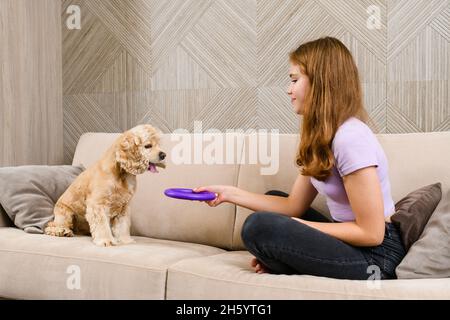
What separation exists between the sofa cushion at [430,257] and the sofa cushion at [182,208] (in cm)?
87

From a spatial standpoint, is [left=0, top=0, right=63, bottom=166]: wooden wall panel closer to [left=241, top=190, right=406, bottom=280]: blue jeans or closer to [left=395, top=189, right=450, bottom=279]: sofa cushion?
[left=241, top=190, right=406, bottom=280]: blue jeans

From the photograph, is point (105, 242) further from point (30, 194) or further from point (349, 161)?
point (349, 161)

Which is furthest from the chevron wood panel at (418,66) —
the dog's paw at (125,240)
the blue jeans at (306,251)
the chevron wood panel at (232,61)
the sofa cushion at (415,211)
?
the dog's paw at (125,240)

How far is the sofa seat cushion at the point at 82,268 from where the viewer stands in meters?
1.93

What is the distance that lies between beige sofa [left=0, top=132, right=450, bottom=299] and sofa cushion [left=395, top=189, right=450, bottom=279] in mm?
57

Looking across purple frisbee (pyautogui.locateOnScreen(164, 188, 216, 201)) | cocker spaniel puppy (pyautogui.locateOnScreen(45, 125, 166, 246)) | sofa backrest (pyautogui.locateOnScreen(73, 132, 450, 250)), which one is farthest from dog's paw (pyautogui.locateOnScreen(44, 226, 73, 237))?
purple frisbee (pyautogui.locateOnScreen(164, 188, 216, 201))

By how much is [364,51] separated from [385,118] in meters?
0.33

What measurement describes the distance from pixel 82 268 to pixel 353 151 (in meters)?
1.04

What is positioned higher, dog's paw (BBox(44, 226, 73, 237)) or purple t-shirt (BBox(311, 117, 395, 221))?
purple t-shirt (BBox(311, 117, 395, 221))

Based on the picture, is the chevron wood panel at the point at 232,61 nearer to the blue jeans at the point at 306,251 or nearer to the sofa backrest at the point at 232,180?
the sofa backrest at the point at 232,180

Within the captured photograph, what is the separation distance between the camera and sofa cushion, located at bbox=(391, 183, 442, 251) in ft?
6.00

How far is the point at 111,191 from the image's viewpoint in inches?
89.0

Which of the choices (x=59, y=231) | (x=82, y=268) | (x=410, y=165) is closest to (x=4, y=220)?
(x=59, y=231)
